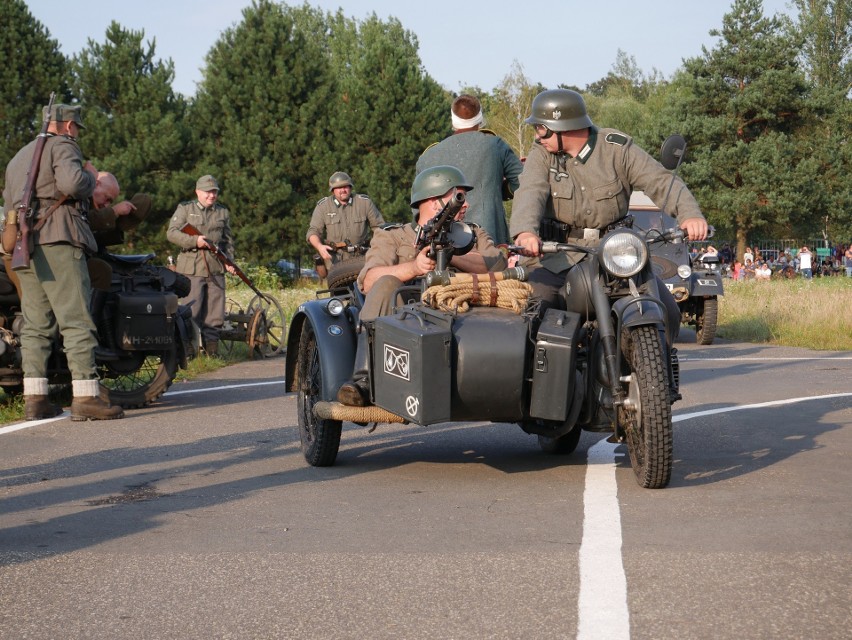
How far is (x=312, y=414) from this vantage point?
755cm

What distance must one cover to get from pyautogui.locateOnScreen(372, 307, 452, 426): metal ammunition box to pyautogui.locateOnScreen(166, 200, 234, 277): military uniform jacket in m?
9.52

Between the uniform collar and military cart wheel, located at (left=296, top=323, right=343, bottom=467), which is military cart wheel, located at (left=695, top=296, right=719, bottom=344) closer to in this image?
the uniform collar

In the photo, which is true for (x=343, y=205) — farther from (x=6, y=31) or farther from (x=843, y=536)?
(x=6, y=31)

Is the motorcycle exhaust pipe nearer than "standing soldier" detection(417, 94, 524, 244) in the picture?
Yes

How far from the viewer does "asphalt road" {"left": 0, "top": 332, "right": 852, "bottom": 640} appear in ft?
13.4

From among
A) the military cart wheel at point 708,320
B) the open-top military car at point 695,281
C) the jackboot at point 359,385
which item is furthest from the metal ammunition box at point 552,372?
the military cart wheel at point 708,320

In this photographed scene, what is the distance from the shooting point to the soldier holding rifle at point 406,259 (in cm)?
702

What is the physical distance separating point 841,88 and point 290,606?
221 ft

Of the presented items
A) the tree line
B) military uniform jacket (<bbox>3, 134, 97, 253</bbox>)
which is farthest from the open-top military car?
the tree line

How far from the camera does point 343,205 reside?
622 inches

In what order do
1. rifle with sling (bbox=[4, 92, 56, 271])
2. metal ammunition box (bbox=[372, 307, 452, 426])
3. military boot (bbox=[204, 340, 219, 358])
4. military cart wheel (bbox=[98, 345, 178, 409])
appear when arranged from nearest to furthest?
metal ammunition box (bbox=[372, 307, 452, 426]) → rifle with sling (bbox=[4, 92, 56, 271]) → military cart wheel (bbox=[98, 345, 178, 409]) → military boot (bbox=[204, 340, 219, 358])

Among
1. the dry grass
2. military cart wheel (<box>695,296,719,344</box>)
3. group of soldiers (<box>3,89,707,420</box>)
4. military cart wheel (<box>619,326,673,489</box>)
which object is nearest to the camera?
military cart wheel (<box>619,326,673,489</box>)

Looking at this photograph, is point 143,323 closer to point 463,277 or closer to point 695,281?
point 463,277

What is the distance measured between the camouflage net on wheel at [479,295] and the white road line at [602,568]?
956mm
